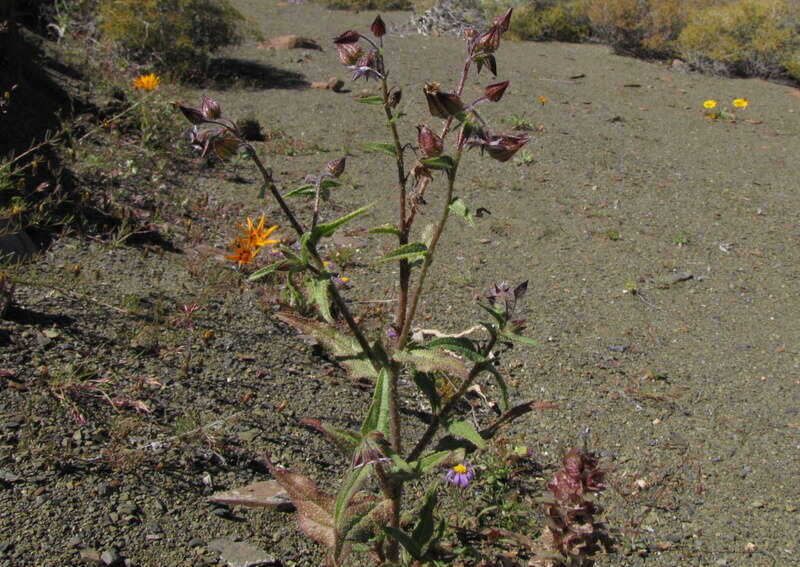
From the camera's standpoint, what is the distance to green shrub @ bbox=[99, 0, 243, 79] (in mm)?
6617

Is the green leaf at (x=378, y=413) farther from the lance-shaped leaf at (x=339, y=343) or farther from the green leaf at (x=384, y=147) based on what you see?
the green leaf at (x=384, y=147)

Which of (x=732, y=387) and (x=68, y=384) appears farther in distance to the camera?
(x=732, y=387)

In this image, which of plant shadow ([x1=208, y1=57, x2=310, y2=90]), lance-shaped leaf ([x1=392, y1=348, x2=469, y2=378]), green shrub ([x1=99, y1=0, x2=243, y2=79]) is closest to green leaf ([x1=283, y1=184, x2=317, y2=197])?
lance-shaped leaf ([x1=392, y1=348, x2=469, y2=378])

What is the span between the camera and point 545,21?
10664mm

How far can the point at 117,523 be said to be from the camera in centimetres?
184

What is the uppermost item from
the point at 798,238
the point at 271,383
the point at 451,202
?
the point at 451,202

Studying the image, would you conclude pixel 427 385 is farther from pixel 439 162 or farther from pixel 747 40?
pixel 747 40

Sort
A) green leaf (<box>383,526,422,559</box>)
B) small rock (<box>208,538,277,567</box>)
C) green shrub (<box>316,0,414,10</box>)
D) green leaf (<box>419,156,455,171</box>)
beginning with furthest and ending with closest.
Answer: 1. green shrub (<box>316,0,414,10</box>)
2. small rock (<box>208,538,277,567</box>)
3. green leaf (<box>383,526,422,559</box>)
4. green leaf (<box>419,156,455,171</box>)

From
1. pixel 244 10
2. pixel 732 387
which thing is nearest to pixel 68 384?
pixel 732 387

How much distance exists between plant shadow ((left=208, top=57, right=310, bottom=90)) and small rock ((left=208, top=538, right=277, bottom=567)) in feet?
18.5

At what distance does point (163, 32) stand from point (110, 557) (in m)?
6.16

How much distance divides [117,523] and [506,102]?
6.10m

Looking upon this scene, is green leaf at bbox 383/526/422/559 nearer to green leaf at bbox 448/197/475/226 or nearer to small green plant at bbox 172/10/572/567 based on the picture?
small green plant at bbox 172/10/572/567

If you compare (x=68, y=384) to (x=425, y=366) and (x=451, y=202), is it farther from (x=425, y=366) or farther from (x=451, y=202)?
(x=451, y=202)
